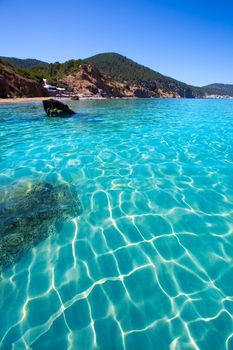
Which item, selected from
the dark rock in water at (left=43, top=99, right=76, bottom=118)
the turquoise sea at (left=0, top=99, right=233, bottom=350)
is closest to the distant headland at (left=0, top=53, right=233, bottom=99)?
the dark rock in water at (left=43, top=99, right=76, bottom=118)

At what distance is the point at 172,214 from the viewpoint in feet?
14.5

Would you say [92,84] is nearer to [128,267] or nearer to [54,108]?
[54,108]

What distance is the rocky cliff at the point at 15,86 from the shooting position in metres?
40.1

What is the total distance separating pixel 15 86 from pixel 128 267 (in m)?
47.1

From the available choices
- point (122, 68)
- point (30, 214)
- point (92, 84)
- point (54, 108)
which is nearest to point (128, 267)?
point (30, 214)

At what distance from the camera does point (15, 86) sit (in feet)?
141

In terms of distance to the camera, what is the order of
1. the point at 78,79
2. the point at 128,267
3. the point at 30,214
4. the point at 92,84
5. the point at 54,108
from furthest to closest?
1. the point at 92,84
2. the point at 78,79
3. the point at 54,108
4. the point at 30,214
5. the point at 128,267

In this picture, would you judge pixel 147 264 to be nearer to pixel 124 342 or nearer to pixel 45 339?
pixel 124 342

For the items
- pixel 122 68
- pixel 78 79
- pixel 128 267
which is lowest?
pixel 128 267

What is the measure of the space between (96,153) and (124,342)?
6.07 metres

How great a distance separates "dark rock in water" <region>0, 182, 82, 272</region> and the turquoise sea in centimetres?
15

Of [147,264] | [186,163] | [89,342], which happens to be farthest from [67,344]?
[186,163]

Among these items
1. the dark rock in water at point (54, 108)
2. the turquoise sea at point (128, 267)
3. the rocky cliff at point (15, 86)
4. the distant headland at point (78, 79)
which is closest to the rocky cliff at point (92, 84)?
the distant headland at point (78, 79)

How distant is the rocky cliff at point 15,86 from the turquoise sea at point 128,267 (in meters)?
39.8
